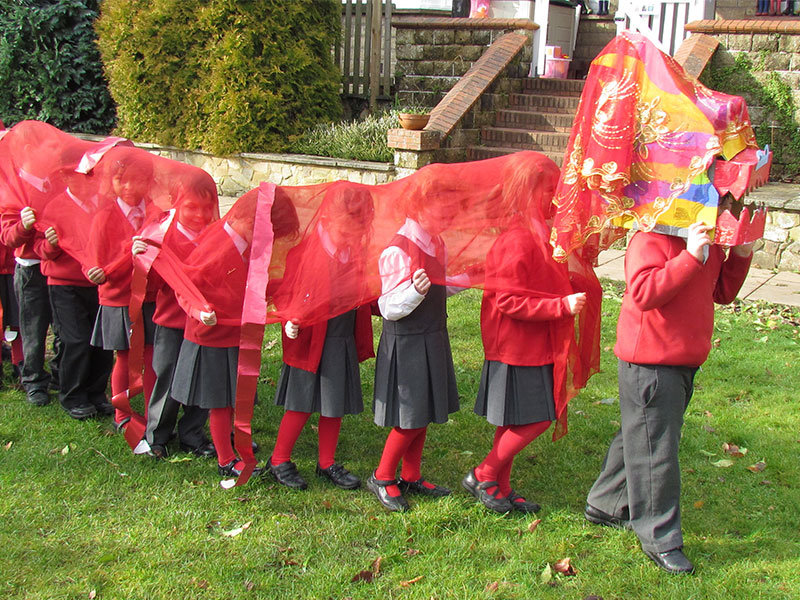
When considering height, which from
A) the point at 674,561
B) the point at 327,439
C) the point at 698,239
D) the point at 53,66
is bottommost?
the point at 674,561

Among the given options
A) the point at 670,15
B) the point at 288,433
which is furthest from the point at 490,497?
the point at 670,15

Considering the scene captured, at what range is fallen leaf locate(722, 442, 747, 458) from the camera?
4914 mm

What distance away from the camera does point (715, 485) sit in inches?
179

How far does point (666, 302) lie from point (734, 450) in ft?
6.78

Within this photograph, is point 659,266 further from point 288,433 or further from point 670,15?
point 670,15

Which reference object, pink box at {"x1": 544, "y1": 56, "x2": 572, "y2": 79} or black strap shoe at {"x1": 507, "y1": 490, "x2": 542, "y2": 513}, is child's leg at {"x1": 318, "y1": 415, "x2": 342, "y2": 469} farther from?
pink box at {"x1": 544, "y1": 56, "x2": 572, "y2": 79}

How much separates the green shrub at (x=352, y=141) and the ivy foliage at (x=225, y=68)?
0.91ft

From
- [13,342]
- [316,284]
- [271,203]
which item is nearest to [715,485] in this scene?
[316,284]

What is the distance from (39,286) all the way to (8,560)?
89.6 inches

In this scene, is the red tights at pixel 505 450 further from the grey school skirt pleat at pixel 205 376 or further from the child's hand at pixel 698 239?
the grey school skirt pleat at pixel 205 376

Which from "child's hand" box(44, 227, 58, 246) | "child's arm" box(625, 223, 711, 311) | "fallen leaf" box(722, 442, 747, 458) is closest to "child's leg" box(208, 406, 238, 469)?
"child's hand" box(44, 227, 58, 246)

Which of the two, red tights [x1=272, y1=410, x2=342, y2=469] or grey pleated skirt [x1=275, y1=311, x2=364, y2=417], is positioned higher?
grey pleated skirt [x1=275, y1=311, x2=364, y2=417]

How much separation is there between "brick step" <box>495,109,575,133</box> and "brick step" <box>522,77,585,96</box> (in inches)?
23.0

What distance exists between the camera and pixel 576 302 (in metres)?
3.73
